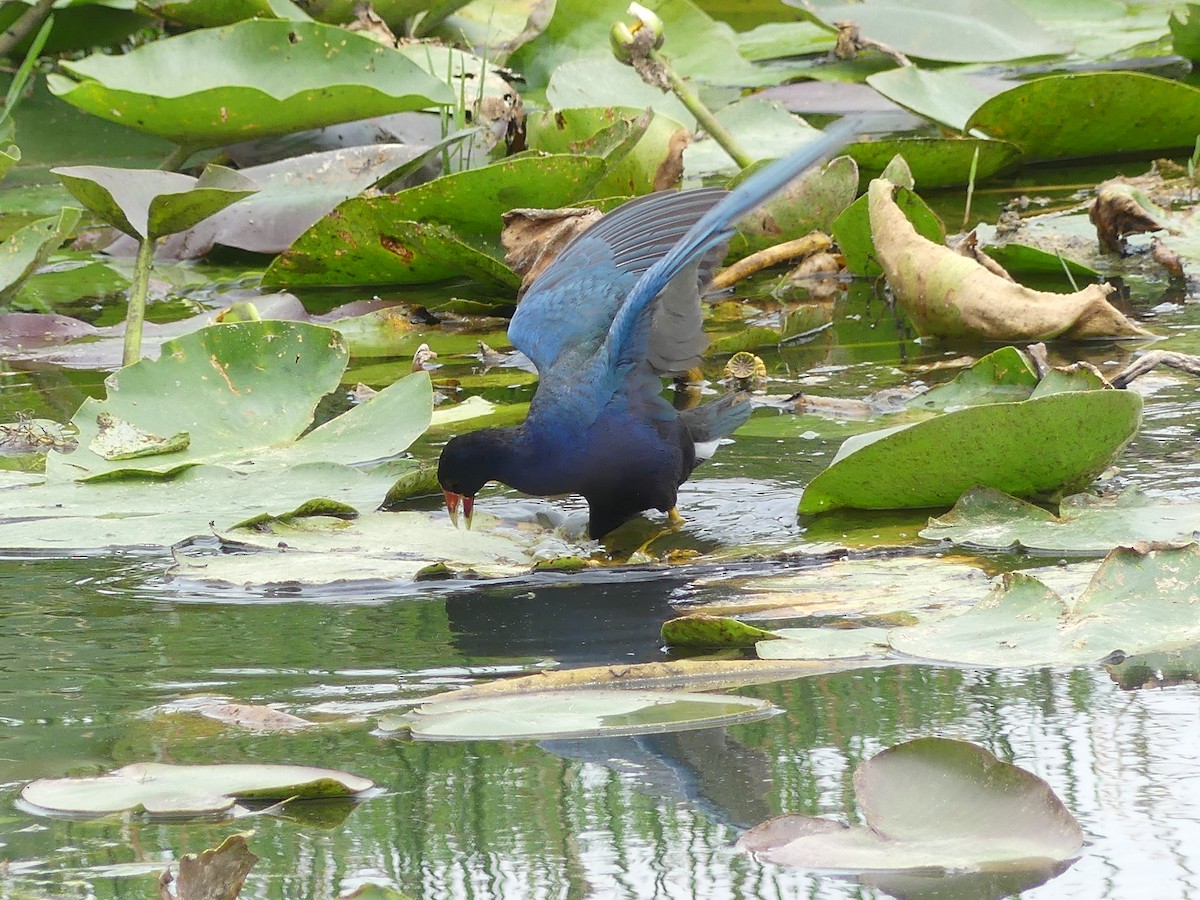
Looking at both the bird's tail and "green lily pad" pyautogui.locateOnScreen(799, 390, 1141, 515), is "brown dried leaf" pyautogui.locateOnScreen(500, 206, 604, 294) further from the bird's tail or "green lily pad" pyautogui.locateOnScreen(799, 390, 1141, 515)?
"green lily pad" pyautogui.locateOnScreen(799, 390, 1141, 515)

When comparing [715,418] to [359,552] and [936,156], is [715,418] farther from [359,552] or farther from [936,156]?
[936,156]

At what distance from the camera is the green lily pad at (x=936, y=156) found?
179 inches

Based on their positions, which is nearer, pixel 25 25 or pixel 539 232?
pixel 539 232

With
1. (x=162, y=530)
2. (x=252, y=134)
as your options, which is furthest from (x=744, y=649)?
(x=252, y=134)

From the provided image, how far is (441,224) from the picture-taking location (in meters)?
4.18

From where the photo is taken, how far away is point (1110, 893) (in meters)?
1.27

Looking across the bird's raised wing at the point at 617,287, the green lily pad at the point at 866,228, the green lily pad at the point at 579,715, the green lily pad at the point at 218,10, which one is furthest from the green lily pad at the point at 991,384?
the green lily pad at the point at 218,10

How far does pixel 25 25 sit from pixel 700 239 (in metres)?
3.72

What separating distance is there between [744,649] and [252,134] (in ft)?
10.5

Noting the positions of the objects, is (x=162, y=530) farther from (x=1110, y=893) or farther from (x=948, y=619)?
(x=1110, y=893)

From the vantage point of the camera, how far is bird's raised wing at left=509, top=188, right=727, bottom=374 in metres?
2.98

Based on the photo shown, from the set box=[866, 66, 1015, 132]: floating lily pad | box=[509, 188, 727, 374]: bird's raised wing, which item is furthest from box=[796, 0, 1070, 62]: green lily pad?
box=[509, 188, 727, 374]: bird's raised wing

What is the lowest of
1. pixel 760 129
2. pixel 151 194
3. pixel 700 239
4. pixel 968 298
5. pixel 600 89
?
pixel 968 298

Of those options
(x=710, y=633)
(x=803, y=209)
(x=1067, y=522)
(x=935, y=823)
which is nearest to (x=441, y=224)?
(x=803, y=209)
